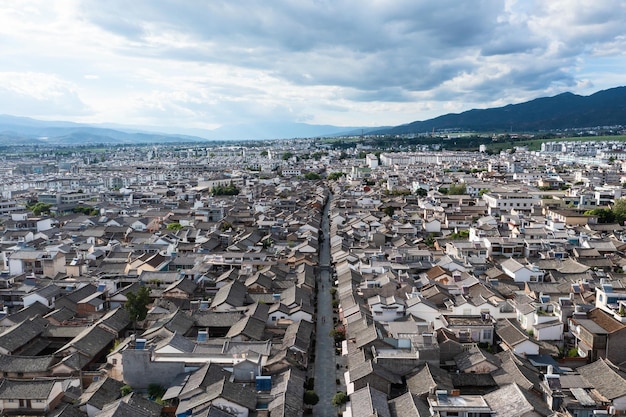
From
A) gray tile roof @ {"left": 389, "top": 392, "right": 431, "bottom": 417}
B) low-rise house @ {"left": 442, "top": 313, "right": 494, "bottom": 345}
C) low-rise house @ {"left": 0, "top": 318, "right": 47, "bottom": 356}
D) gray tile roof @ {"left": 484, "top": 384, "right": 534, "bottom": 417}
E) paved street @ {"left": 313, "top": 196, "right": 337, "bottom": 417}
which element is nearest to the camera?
gray tile roof @ {"left": 484, "top": 384, "right": 534, "bottom": 417}

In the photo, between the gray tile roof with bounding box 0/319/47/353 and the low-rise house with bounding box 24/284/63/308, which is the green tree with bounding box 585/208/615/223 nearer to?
the low-rise house with bounding box 24/284/63/308

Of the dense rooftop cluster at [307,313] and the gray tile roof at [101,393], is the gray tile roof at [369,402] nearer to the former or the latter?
the dense rooftop cluster at [307,313]

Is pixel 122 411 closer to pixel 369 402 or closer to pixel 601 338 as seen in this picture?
pixel 369 402

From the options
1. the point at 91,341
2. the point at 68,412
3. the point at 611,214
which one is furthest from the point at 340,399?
the point at 611,214

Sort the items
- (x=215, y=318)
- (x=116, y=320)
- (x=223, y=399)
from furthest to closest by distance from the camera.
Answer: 1. (x=215, y=318)
2. (x=116, y=320)
3. (x=223, y=399)

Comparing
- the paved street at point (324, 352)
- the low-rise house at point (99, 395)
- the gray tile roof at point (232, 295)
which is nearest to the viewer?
the low-rise house at point (99, 395)

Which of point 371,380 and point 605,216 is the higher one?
point 371,380

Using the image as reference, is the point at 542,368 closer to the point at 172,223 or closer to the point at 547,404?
the point at 547,404

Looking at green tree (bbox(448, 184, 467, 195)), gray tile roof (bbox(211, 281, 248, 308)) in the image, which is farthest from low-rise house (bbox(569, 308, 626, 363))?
green tree (bbox(448, 184, 467, 195))

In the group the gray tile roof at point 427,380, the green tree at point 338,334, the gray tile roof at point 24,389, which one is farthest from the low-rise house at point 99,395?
the gray tile roof at point 427,380
